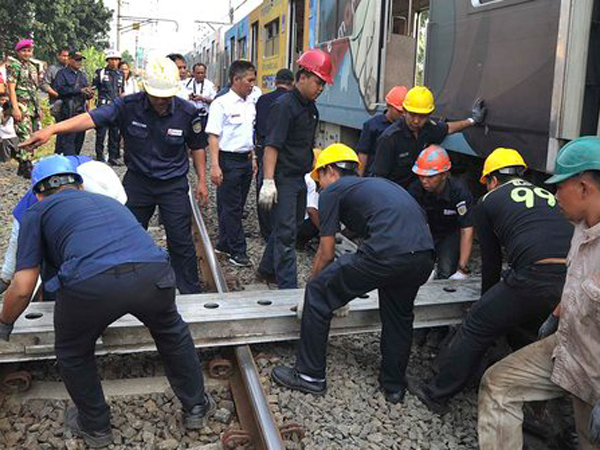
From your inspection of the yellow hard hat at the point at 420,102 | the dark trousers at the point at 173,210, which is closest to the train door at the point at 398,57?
the yellow hard hat at the point at 420,102

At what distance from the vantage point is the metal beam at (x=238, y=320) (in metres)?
3.58

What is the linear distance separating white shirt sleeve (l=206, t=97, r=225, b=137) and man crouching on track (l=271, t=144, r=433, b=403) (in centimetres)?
253

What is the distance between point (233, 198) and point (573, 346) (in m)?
4.02

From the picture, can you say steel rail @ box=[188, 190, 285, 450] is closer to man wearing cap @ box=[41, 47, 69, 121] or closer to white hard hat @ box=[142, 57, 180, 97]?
white hard hat @ box=[142, 57, 180, 97]

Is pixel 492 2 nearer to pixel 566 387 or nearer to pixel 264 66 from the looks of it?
pixel 566 387

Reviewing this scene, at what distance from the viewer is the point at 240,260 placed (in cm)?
604

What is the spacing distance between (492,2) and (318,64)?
4.36ft

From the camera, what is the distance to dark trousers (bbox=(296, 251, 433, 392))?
11.5 feet

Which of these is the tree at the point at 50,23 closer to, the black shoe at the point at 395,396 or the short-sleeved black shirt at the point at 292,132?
the short-sleeved black shirt at the point at 292,132

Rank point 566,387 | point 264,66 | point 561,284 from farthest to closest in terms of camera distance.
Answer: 1. point 264,66
2. point 561,284
3. point 566,387

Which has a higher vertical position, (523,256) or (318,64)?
(318,64)

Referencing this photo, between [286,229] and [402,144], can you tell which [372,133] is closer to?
[402,144]

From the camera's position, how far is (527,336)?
3914 millimetres

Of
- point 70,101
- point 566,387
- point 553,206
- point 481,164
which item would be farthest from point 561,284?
point 70,101
